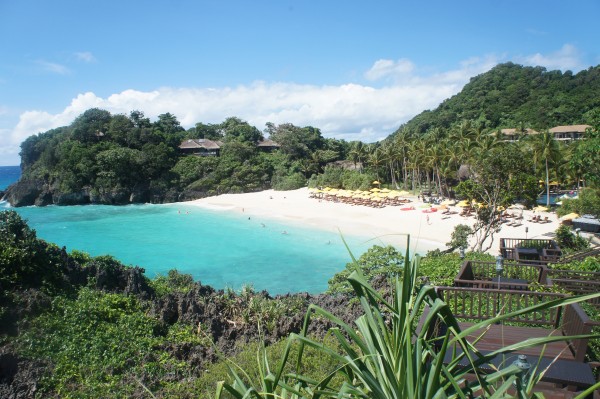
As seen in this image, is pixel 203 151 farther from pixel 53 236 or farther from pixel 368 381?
pixel 368 381

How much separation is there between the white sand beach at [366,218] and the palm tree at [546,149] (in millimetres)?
5298

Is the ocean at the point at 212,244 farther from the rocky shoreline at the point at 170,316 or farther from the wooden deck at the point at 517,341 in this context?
the wooden deck at the point at 517,341

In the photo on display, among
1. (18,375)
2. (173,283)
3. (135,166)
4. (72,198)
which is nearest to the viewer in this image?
(18,375)

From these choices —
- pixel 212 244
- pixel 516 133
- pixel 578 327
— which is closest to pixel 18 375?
pixel 578 327

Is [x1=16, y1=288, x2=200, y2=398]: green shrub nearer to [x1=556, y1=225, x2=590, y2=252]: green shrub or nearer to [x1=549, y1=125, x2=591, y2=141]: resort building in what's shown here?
[x1=556, y1=225, x2=590, y2=252]: green shrub

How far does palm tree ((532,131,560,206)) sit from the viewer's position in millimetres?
33062

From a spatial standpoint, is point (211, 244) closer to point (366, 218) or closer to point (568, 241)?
point (366, 218)

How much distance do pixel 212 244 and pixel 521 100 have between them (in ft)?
206

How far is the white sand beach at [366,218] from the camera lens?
2602cm

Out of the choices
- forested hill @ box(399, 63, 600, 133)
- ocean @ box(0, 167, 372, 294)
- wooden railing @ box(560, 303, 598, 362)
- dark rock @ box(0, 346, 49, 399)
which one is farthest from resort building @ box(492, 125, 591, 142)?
dark rock @ box(0, 346, 49, 399)

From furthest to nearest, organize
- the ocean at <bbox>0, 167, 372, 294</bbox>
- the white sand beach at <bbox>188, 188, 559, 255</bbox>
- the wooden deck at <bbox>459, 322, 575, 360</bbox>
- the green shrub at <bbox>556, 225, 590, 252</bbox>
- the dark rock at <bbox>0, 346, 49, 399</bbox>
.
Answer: the white sand beach at <bbox>188, 188, 559, 255</bbox>, the ocean at <bbox>0, 167, 372, 294</bbox>, the green shrub at <bbox>556, 225, 590, 252</bbox>, the dark rock at <bbox>0, 346, 49, 399</bbox>, the wooden deck at <bbox>459, 322, 575, 360</bbox>

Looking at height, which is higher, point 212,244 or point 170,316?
point 170,316

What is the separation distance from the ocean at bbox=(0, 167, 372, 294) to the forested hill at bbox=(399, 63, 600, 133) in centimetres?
3744

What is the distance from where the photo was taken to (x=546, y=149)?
33062 mm
